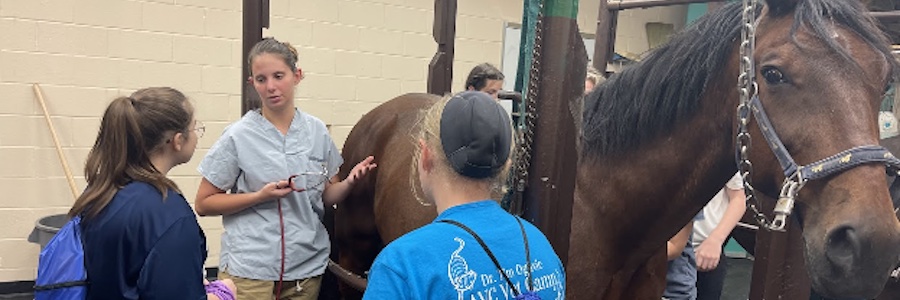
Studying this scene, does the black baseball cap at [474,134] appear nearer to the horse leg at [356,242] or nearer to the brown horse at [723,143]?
the brown horse at [723,143]

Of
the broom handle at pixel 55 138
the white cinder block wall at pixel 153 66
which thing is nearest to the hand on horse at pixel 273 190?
the broom handle at pixel 55 138

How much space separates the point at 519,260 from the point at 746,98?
0.81m

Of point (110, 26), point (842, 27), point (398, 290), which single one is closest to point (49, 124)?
point (110, 26)

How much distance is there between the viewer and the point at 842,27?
157 cm

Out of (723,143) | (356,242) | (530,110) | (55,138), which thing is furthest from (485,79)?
(55,138)

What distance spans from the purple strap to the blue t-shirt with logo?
82 cm

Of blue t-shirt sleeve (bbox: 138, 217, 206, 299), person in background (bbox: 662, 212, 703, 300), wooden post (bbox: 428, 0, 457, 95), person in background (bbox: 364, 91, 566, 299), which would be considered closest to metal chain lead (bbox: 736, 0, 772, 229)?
person in background (bbox: 364, 91, 566, 299)

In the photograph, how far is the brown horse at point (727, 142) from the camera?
4.60ft

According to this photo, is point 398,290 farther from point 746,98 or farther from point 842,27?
point 842,27

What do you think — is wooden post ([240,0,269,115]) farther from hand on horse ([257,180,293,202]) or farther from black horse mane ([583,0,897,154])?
black horse mane ([583,0,897,154])

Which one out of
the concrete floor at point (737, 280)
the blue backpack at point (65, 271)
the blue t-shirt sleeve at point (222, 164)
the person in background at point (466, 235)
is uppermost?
the person in background at point (466, 235)

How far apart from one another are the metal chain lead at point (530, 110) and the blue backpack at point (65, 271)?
0.93m

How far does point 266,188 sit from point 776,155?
140 centimetres

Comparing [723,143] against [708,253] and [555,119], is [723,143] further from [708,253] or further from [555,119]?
[708,253]
